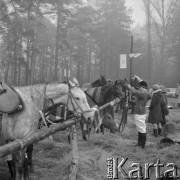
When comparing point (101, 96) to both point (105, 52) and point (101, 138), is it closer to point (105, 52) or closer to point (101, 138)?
point (101, 138)

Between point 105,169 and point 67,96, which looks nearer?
point 67,96

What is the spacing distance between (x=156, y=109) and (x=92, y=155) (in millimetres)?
4291

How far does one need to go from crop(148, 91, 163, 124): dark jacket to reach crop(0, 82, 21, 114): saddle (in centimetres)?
668

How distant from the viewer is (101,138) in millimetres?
8586

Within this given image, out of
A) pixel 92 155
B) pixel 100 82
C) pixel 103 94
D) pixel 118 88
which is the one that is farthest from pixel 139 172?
pixel 100 82

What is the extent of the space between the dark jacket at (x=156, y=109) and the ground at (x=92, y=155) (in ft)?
3.13

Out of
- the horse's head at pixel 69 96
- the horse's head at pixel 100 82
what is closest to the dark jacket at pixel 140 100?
the horse's head at pixel 100 82

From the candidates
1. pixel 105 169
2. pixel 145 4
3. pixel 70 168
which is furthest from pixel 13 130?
pixel 145 4

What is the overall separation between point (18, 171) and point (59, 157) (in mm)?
2221

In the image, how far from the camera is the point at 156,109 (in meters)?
10.0

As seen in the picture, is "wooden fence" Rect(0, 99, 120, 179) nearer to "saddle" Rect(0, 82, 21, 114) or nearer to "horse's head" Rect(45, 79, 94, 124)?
"horse's head" Rect(45, 79, 94, 124)

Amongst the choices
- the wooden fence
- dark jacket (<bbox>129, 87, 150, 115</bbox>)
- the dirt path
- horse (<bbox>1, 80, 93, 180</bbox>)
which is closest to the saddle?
horse (<bbox>1, 80, 93, 180</bbox>)

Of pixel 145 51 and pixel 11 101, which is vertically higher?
pixel 145 51

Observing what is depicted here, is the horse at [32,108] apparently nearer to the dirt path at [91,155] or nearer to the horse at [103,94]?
the dirt path at [91,155]
